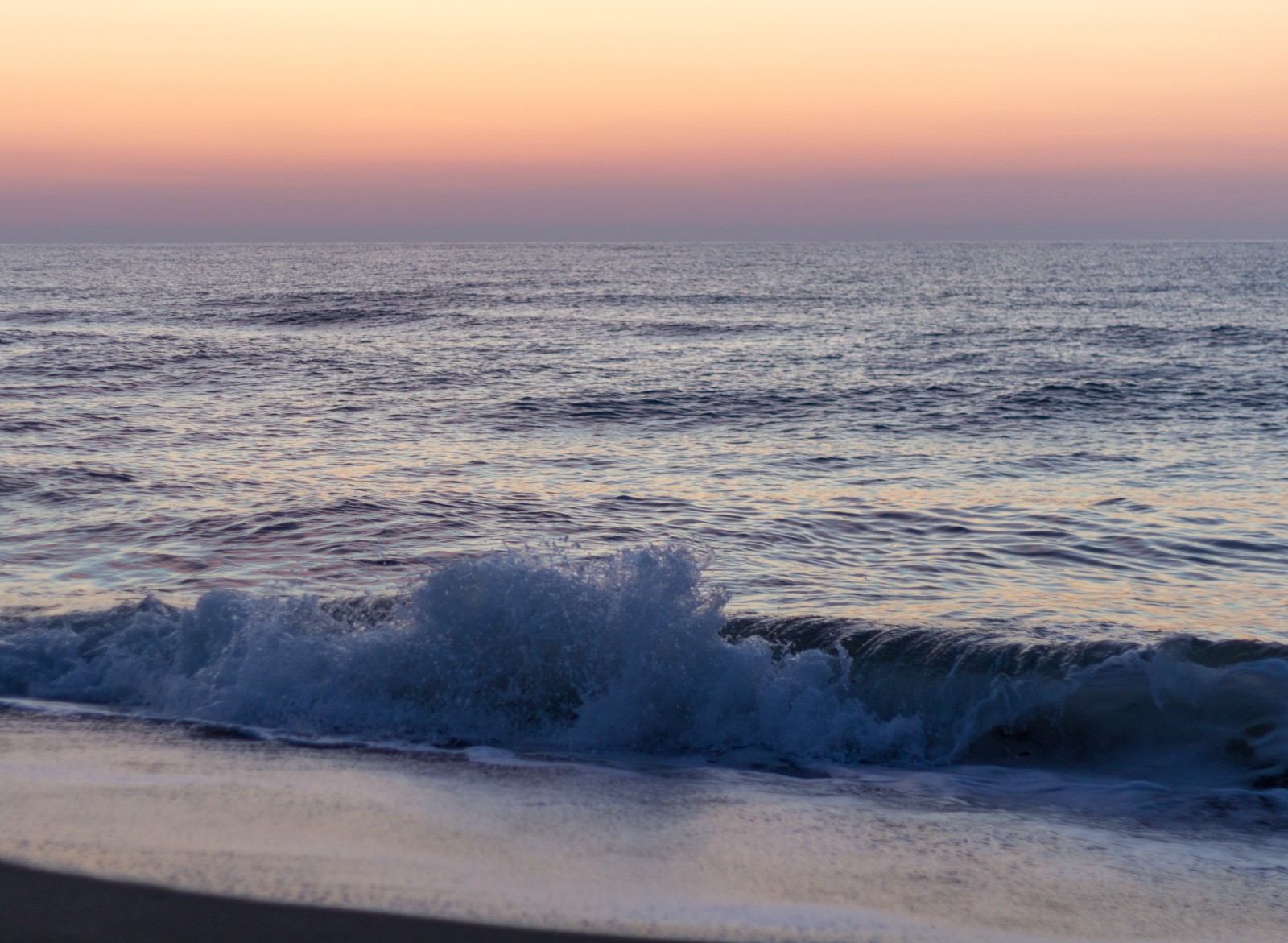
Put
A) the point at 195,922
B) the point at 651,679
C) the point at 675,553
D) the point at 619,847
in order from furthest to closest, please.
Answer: the point at 675,553
the point at 651,679
the point at 619,847
the point at 195,922

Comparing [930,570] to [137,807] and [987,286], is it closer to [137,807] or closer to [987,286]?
[137,807]

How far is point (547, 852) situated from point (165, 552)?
6.71 m

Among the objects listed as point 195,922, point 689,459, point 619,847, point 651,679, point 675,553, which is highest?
point 675,553

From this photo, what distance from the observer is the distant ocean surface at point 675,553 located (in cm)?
641

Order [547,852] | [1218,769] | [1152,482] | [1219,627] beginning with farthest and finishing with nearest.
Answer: [1152,482], [1219,627], [1218,769], [547,852]

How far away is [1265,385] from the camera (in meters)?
19.9

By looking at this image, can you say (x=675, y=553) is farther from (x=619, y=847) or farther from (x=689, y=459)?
(x=689, y=459)

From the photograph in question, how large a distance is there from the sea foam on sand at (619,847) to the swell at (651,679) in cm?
60

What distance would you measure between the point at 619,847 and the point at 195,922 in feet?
5.46

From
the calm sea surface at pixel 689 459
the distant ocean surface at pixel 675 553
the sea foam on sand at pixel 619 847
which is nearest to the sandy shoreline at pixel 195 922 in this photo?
the sea foam on sand at pixel 619 847

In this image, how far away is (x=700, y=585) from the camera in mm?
7797

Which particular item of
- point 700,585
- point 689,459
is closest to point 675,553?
point 700,585

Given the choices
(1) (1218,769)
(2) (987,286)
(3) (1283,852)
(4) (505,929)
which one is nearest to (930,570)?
(1) (1218,769)

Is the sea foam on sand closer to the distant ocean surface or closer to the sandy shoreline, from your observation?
the sandy shoreline
